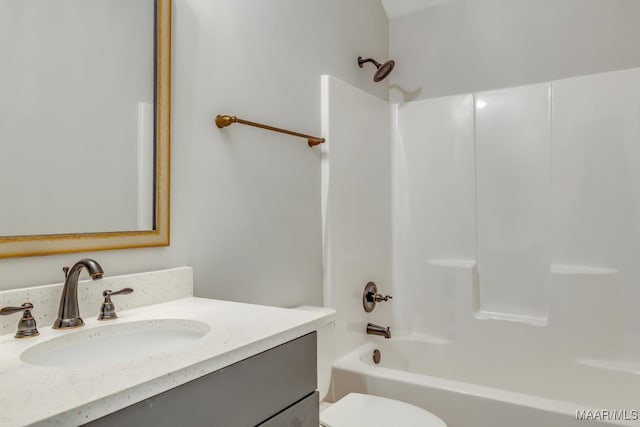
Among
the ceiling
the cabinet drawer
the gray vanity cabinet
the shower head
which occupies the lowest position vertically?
the cabinet drawer

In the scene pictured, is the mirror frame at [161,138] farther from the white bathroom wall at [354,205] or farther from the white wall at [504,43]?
the white wall at [504,43]

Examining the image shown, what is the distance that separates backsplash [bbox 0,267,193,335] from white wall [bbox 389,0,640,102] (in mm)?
1898

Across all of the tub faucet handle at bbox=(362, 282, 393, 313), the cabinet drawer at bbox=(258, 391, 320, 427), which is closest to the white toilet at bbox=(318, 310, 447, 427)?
the cabinet drawer at bbox=(258, 391, 320, 427)

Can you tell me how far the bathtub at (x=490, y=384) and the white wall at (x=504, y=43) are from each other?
57.3 inches

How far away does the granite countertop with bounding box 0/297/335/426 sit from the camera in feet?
1.87

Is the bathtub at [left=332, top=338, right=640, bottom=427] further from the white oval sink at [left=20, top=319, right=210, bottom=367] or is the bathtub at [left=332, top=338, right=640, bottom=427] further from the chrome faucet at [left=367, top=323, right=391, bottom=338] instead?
the white oval sink at [left=20, top=319, right=210, bottom=367]

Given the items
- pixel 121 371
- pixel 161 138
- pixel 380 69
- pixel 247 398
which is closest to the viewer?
pixel 121 371

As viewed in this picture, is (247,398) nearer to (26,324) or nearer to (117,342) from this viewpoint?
(117,342)

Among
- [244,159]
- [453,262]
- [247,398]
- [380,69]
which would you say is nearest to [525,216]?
[453,262]

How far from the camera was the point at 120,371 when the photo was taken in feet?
2.24

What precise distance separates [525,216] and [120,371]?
213 cm

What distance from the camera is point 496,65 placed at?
2.40 metres

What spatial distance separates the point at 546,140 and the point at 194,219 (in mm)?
1822

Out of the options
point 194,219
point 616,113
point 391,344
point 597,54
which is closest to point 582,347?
point 391,344
